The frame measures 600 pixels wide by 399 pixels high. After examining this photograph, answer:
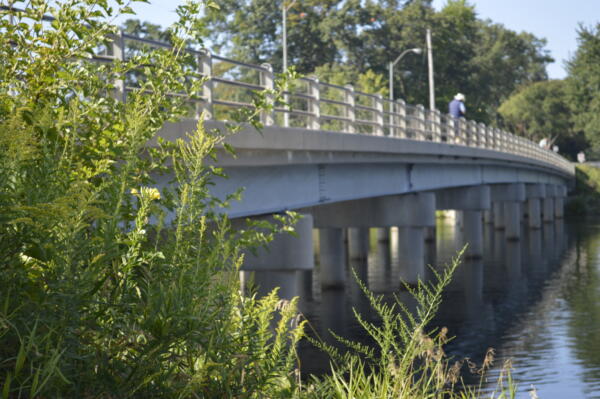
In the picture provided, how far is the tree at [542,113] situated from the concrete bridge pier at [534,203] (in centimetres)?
3832

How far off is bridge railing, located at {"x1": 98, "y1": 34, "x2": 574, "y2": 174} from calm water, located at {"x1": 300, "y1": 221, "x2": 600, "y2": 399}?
11.8ft

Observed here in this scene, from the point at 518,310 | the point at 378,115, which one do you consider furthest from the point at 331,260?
the point at 378,115

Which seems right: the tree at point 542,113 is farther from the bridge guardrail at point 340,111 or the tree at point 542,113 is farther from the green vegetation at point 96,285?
the green vegetation at point 96,285

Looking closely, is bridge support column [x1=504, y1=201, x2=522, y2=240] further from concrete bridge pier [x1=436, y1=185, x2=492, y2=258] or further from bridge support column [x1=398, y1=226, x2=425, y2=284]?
bridge support column [x1=398, y1=226, x2=425, y2=284]

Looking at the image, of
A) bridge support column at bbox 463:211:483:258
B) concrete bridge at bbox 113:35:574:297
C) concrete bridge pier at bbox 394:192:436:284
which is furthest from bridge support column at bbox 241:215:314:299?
bridge support column at bbox 463:211:483:258

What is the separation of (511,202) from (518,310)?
88.1 ft

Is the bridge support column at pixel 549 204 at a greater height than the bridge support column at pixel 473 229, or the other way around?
the bridge support column at pixel 549 204

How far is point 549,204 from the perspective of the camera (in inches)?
2532

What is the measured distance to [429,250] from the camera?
133 feet

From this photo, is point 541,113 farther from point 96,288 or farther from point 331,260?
point 96,288

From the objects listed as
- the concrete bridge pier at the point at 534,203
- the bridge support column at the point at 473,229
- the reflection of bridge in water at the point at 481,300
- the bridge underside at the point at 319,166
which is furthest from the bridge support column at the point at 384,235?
the concrete bridge pier at the point at 534,203

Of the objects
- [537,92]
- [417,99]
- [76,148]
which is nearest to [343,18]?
[417,99]

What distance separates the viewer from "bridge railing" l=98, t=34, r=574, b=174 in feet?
41.2

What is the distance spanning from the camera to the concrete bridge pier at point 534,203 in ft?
188
